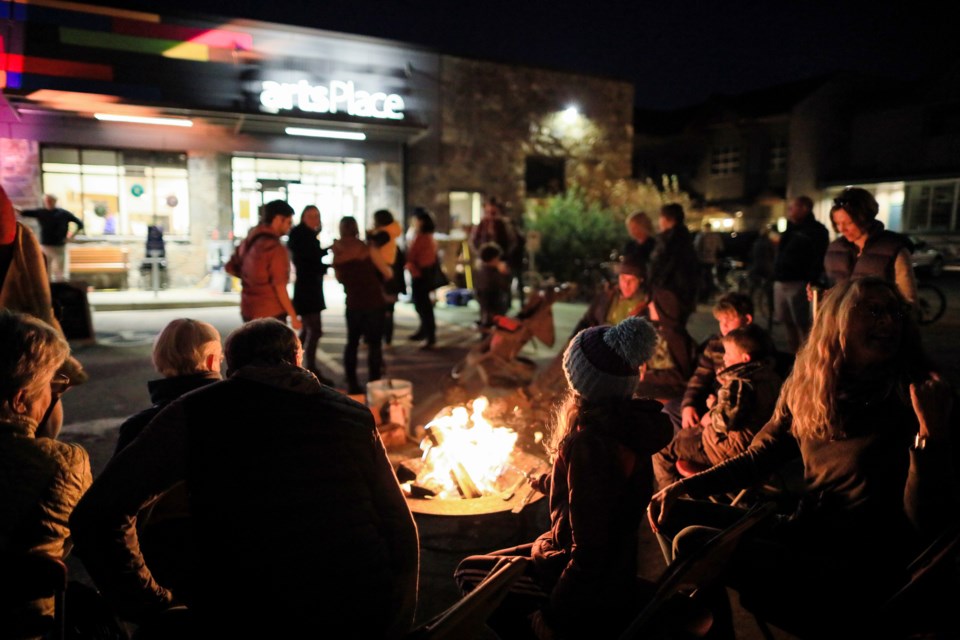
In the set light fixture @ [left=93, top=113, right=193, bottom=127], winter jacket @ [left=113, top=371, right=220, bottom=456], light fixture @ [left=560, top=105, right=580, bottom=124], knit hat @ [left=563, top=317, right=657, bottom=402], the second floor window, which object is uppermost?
the second floor window

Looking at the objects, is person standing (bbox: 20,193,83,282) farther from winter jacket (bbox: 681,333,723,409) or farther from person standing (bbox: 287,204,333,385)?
winter jacket (bbox: 681,333,723,409)

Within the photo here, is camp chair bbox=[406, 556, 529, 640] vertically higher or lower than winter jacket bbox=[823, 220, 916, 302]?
lower

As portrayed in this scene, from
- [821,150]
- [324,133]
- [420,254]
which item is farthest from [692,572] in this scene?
[821,150]

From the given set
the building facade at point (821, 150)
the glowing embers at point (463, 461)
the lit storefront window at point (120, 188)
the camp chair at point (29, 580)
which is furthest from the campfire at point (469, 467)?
the building facade at point (821, 150)

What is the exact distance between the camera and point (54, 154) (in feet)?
50.6

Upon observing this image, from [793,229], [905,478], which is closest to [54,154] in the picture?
[793,229]

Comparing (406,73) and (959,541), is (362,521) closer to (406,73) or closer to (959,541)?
(959,541)

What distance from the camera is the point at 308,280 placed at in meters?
7.27

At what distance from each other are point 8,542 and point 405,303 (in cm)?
1358

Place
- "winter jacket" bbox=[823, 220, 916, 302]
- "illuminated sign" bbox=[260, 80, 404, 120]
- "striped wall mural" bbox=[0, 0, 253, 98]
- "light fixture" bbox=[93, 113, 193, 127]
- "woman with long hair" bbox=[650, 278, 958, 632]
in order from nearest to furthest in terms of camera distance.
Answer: "woman with long hair" bbox=[650, 278, 958, 632] → "winter jacket" bbox=[823, 220, 916, 302] → "striped wall mural" bbox=[0, 0, 253, 98] → "light fixture" bbox=[93, 113, 193, 127] → "illuminated sign" bbox=[260, 80, 404, 120]

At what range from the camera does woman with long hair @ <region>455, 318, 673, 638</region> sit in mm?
2127

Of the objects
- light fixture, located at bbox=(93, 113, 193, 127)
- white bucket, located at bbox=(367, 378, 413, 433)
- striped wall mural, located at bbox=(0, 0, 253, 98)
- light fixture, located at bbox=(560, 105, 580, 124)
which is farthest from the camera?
light fixture, located at bbox=(560, 105, 580, 124)

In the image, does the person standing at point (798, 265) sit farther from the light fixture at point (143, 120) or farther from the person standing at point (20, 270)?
the light fixture at point (143, 120)

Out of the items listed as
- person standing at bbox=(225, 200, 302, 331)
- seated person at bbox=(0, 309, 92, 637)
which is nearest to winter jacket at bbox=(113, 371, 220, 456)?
seated person at bbox=(0, 309, 92, 637)
